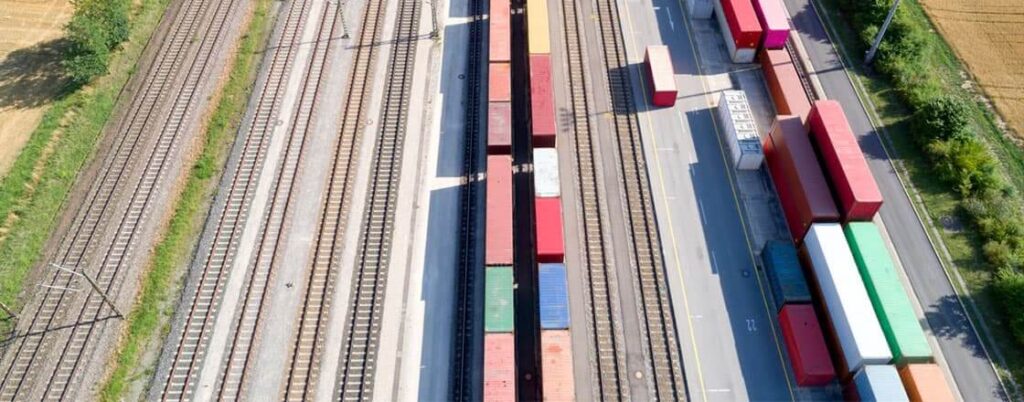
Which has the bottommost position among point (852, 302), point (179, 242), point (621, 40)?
point (179, 242)

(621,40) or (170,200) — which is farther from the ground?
(621,40)

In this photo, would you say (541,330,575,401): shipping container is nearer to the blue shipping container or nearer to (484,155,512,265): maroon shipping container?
the blue shipping container

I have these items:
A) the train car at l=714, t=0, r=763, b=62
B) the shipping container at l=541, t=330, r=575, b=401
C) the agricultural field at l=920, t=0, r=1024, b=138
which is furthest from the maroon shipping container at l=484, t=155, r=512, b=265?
the agricultural field at l=920, t=0, r=1024, b=138

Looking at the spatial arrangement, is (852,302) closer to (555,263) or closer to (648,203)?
(648,203)

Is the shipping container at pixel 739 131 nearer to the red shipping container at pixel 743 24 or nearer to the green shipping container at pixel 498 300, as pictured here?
the red shipping container at pixel 743 24

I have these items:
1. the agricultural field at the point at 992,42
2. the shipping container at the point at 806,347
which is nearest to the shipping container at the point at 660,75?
the shipping container at the point at 806,347

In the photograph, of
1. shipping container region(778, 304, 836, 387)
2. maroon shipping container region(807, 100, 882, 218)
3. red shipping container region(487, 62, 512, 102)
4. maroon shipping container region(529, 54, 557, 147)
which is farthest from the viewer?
red shipping container region(487, 62, 512, 102)

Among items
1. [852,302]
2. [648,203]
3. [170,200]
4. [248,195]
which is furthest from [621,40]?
[170,200]

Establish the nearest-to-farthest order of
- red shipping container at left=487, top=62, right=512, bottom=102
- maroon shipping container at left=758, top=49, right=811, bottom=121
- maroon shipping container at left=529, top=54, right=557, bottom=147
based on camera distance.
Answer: maroon shipping container at left=529, top=54, right=557, bottom=147 < maroon shipping container at left=758, top=49, right=811, bottom=121 < red shipping container at left=487, top=62, right=512, bottom=102
